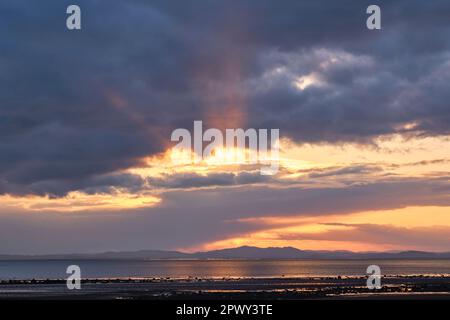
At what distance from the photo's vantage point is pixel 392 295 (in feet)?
256
